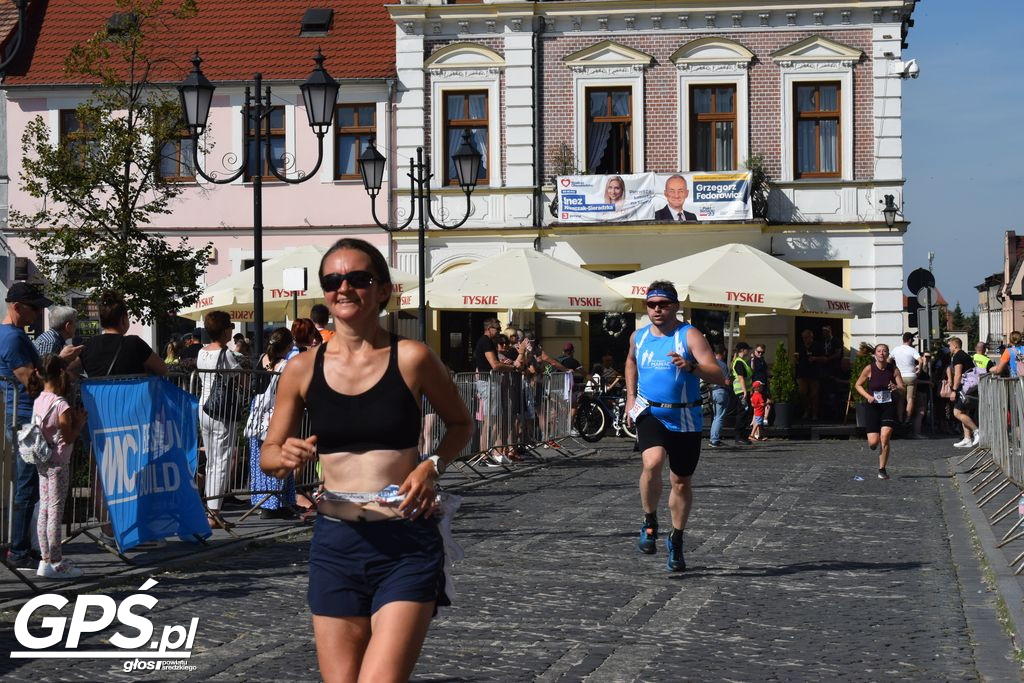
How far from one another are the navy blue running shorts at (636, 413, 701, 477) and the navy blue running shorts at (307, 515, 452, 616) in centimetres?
606

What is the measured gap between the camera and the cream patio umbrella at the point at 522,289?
24.9 metres

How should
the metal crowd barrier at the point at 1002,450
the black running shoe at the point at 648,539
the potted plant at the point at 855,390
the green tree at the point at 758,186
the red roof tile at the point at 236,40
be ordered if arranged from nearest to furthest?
1. the black running shoe at the point at 648,539
2. the metal crowd barrier at the point at 1002,450
3. the potted plant at the point at 855,390
4. the green tree at the point at 758,186
5. the red roof tile at the point at 236,40

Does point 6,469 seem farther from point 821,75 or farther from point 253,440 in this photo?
point 821,75

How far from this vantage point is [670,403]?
10.8 metres

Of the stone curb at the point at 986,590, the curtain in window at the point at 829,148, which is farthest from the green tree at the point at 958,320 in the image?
the stone curb at the point at 986,590

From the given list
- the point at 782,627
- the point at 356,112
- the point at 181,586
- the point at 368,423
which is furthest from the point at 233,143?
the point at 368,423

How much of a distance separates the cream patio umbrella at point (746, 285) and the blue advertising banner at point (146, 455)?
583 inches

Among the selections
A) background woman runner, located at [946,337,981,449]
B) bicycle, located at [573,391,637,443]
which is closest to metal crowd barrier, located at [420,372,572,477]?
bicycle, located at [573,391,637,443]

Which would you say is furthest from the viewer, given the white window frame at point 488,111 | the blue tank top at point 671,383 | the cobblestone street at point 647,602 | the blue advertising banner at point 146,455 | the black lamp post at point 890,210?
the white window frame at point 488,111

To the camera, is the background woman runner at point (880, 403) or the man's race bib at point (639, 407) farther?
the background woman runner at point (880, 403)

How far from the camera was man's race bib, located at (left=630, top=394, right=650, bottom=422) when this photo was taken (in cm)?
1086

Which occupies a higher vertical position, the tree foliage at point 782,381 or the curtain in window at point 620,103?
the curtain in window at point 620,103

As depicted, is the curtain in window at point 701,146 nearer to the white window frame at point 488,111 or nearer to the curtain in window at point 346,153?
the white window frame at point 488,111

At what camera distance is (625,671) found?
720 cm
